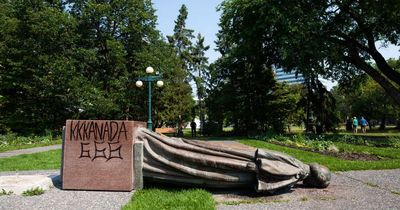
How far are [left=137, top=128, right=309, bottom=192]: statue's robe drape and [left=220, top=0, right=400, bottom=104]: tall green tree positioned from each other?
15.2 m

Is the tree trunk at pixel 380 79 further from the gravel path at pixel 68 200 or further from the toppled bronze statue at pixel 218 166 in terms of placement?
the gravel path at pixel 68 200

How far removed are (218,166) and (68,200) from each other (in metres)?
2.42

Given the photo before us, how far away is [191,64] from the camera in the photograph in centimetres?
5244

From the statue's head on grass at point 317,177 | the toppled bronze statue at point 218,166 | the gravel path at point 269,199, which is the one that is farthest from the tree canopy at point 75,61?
the statue's head on grass at point 317,177

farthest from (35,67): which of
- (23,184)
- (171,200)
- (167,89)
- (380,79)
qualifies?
(171,200)

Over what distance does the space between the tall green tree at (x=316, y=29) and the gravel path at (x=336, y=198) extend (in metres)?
14.2

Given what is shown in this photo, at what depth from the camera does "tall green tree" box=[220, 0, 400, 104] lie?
2088 centimetres

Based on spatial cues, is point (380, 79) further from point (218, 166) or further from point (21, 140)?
point (21, 140)

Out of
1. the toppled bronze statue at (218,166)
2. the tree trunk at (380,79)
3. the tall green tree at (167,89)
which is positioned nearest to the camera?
the toppled bronze statue at (218,166)

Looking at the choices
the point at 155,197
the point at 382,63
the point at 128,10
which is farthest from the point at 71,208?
the point at 128,10

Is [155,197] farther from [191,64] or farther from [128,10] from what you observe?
[191,64]

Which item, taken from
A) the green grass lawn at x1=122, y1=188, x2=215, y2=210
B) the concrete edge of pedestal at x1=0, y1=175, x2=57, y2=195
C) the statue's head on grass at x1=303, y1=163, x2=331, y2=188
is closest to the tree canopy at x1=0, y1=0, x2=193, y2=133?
the concrete edge of pedestal at x1=0, y1=175, x2=57, y2=195

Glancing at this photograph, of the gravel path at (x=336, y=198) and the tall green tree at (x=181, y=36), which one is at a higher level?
the tall green tree at (x=181, y=36)

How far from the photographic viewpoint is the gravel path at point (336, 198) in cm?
559
